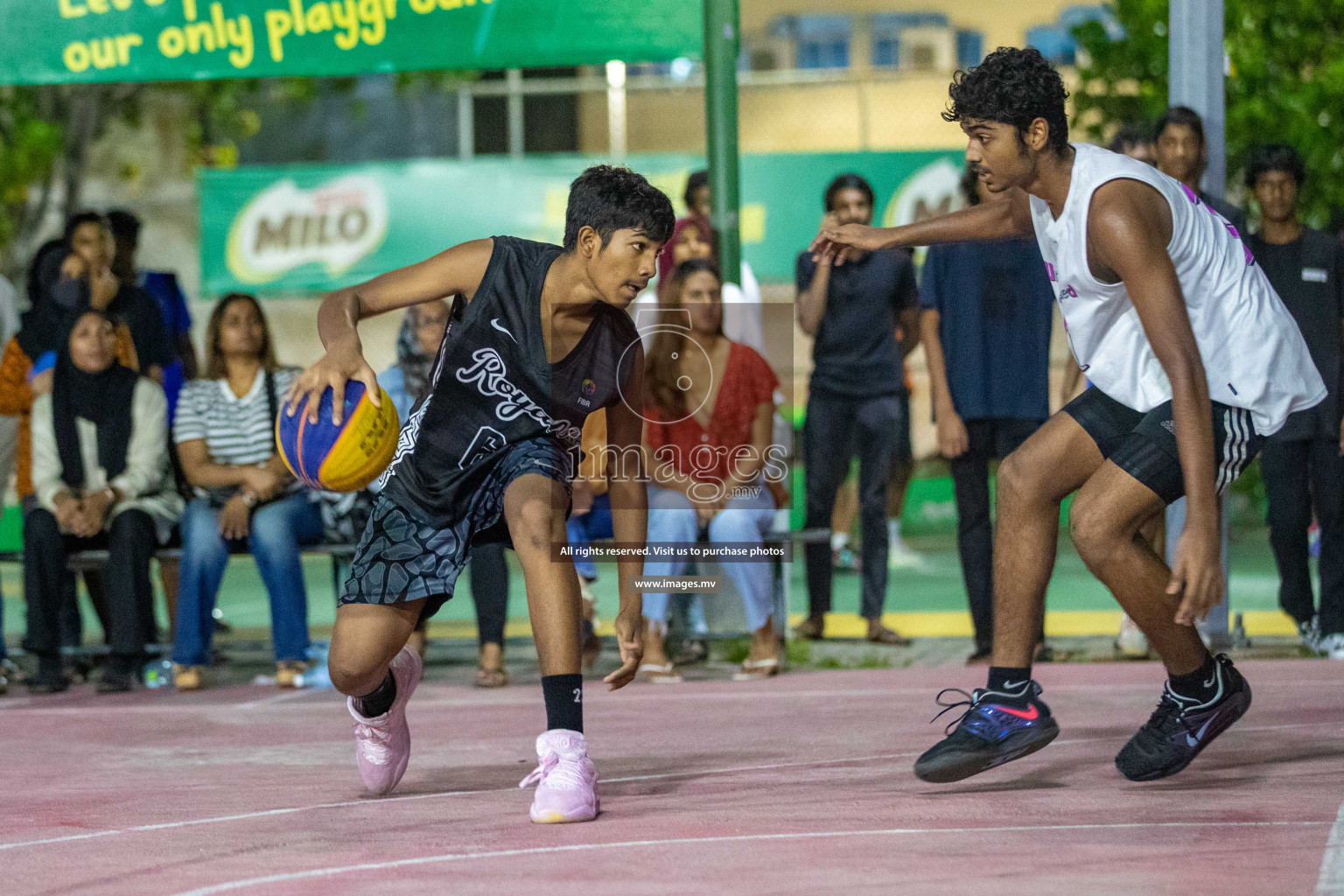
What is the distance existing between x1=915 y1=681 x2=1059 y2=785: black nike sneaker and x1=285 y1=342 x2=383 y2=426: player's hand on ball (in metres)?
1.79

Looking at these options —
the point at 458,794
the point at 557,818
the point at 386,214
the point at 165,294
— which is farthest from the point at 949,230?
the point at 386,214

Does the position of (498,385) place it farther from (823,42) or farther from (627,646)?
(823,42)

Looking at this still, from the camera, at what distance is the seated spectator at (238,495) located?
7.25 metres

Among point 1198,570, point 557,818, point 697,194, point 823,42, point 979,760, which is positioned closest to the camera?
point 1198,570

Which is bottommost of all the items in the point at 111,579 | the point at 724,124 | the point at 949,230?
the point at 111,579

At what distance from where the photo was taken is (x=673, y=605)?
7660 millimetres

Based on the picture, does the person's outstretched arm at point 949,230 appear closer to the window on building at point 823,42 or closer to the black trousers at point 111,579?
the black trousers at point 111,579

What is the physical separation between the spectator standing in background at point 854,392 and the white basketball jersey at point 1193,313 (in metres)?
3.33

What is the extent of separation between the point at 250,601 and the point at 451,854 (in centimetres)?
721

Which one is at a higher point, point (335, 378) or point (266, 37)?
point (266, 37)

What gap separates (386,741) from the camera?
4750mm

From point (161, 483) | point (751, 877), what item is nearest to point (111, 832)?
point (751, 877)

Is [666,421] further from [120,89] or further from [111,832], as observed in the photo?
[120,89]

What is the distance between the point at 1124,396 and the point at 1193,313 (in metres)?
0.29
